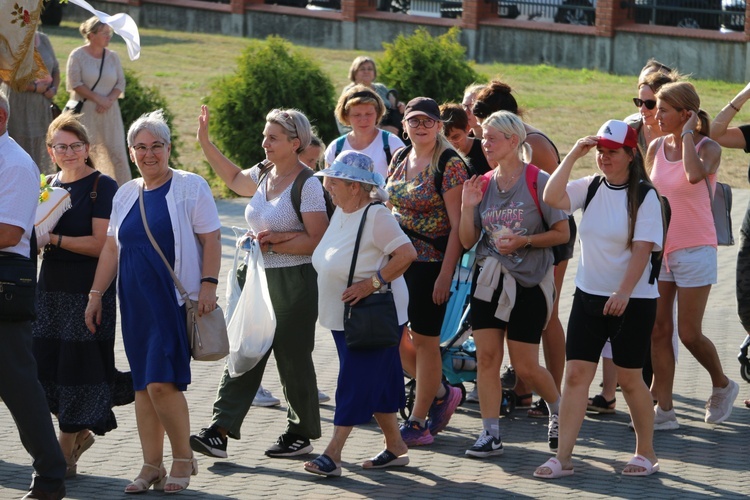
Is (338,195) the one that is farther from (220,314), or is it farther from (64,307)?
(64,307)

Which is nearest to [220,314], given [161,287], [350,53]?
[161,287]

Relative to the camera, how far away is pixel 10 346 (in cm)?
577

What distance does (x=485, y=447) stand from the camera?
6867 mm

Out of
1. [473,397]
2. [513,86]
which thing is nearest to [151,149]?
[473,397]

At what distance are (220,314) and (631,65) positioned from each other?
21.7 meters

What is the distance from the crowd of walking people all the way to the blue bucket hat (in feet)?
0.05

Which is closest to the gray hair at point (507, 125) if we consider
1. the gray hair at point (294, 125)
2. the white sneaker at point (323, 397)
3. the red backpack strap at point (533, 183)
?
the red backpack strap at point (533, 183)

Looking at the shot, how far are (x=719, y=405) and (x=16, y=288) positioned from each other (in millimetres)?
4210

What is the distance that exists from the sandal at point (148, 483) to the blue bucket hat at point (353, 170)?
1687 millimetres

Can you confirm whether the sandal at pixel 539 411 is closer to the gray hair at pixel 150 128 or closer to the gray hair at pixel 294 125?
the gray hair at pixel 294 125

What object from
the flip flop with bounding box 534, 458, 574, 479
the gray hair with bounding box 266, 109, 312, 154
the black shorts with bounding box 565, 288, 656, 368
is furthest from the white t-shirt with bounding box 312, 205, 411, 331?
the flip flop with bounding box 534, 458, 574, 479

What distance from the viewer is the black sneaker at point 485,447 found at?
6875mm

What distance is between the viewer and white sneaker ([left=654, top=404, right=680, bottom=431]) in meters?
7.47

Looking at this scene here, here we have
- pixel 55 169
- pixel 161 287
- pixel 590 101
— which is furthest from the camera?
pixel 590 101
